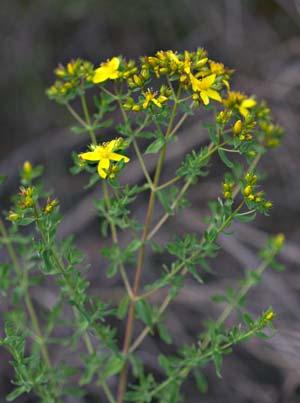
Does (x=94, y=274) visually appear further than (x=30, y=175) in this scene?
Yes

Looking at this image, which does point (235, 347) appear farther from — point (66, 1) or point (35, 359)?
point (66, 1)

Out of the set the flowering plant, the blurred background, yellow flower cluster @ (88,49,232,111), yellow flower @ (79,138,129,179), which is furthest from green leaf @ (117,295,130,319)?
the blurred background

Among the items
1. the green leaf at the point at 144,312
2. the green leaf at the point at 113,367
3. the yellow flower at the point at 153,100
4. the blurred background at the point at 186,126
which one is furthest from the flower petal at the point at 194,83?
the blurred background at the point at 186,126

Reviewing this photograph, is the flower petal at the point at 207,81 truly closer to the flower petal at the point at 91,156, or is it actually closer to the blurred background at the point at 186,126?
the flower petal at the point at 91,156

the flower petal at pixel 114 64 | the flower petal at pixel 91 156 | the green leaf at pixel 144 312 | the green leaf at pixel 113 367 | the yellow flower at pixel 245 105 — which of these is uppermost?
the flower petal at pixel 114 64

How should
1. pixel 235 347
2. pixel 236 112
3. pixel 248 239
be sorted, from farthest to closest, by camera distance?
pixel 248 239, pixel 235 347, pixel 236 112

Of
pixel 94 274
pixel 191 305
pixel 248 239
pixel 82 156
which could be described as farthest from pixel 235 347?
pixel 82 156

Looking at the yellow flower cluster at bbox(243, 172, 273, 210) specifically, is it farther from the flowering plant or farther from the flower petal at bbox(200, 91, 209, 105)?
the flower petal at bbox(200, 91, 209, 105)

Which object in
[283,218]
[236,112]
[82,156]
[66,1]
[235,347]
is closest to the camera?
[82,156]
